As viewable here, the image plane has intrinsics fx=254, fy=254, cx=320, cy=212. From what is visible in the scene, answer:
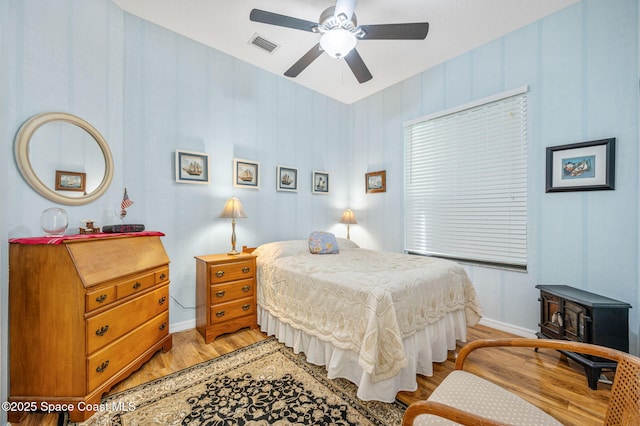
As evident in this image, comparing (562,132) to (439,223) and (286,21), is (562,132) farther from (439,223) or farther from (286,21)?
(286,21)

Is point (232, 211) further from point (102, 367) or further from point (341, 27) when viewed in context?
point (341, 27)

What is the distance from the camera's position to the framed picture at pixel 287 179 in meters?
3.60

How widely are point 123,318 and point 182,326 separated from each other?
1.05m

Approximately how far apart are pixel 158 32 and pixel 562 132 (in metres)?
4.18

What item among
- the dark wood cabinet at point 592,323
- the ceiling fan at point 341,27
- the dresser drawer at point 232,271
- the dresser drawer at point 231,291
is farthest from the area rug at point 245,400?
the ceiling fan at point 341,27

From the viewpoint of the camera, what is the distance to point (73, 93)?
78.7 inches

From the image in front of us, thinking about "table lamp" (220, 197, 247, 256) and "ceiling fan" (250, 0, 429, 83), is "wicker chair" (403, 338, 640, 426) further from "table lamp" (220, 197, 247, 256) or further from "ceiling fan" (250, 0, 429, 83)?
"table lamp" (220, 197, 247, 256)

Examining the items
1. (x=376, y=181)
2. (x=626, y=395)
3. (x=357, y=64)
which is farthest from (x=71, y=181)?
(x=376, y=181)

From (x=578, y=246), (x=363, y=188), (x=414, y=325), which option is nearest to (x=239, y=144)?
(x=363, y=188)

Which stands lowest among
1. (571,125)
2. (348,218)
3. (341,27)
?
(348,218)

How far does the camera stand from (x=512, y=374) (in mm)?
2025

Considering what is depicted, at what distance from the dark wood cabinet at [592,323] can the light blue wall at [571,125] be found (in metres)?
0.31

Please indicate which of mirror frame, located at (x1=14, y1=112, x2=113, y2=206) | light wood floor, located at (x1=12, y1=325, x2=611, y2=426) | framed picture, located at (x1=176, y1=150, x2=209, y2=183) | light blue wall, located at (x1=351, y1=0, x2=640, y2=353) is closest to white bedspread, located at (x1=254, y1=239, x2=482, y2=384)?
light wood floor, located at (x1=12, y1=325, x2=611, y2=426)

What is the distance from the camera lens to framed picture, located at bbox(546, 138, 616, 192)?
2.21 m
